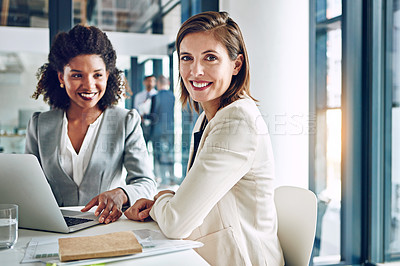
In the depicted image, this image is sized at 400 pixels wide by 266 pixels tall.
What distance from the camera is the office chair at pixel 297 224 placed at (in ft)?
4.46

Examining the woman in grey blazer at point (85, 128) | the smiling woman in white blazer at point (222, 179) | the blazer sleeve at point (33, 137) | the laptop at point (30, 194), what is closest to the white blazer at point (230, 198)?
the smiling woman in white blazer at point (222, 179)

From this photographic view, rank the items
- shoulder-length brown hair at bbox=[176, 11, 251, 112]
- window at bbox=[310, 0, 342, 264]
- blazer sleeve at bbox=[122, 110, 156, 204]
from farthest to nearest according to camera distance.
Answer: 1. window at bbox=[310, 0, 342, 264]
2. blazer sleeve at bbox=[122, 110, 156, 204]
3. shoulder-length brown hair at bbox=[176, 11, 251, 112]

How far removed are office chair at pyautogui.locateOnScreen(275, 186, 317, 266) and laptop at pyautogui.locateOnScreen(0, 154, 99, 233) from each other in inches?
27.3

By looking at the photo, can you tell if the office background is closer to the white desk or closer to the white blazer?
the white blazer

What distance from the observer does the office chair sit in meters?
1.36

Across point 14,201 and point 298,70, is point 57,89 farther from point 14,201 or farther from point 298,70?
point 298,70

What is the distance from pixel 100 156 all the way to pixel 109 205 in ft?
1.70

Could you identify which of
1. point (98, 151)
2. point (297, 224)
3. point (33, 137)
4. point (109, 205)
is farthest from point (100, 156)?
point (297, 224)

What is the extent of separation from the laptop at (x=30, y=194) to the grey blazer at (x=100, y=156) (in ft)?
1.99

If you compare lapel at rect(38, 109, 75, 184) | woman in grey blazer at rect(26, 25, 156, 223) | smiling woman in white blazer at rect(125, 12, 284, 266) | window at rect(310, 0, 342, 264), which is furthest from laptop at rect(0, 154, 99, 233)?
window at rect(310, 0, 342, 264)

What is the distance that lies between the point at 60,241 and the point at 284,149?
73.7 inches

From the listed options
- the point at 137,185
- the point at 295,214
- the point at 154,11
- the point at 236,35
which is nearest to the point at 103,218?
the point at 137,185

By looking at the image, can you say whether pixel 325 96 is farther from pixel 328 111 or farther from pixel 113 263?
pixel 113 263

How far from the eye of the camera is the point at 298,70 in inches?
104
